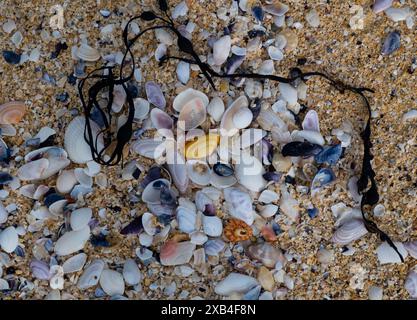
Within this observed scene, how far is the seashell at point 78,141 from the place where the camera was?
1946 millimetres

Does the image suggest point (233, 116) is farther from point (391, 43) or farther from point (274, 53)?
point (391, 43)

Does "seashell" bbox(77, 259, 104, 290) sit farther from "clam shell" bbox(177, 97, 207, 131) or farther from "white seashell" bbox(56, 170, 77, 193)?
"clam shell" bbox(177, 97, 207, 131)

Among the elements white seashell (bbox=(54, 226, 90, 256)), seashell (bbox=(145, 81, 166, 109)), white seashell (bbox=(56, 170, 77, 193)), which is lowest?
white seashell (bbox=(54, 226, 90, 256))

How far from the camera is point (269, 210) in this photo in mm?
1954

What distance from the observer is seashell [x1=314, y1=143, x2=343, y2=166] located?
195 cm

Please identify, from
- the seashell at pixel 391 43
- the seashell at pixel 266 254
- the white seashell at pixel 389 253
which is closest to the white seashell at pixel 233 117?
the seashell at pixel 266 254

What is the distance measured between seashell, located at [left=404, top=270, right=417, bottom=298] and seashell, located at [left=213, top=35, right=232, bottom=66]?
0.96 m

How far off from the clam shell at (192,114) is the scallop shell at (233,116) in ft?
0.23

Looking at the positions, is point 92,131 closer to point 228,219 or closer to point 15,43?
point 15,43

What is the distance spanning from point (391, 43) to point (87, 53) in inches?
40.3

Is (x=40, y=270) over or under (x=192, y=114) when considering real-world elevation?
under

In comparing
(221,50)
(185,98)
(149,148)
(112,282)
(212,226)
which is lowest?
(112,282)

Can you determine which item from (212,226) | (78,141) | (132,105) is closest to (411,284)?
(212,226)

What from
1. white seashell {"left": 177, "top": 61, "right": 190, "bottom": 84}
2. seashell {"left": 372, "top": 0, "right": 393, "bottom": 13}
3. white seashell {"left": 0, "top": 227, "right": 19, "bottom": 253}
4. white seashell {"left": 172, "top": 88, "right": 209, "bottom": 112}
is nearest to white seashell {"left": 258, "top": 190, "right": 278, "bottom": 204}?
white seashell {"left": 172, "top": 88, "right": 209, "bottom": 112}
